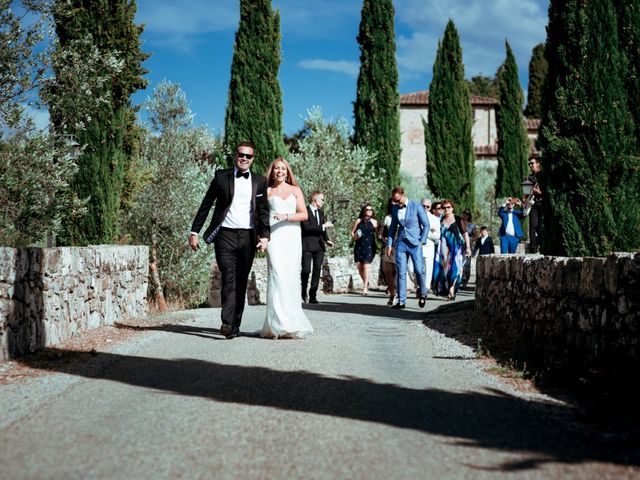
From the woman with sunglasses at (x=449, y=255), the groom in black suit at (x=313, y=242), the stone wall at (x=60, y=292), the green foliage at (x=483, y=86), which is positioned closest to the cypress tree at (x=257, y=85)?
the woman with sunglasses at (x=449, y=255)

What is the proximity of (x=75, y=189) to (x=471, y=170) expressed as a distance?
23.8 m

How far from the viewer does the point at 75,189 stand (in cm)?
1398

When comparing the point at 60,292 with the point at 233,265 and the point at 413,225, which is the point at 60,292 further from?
the point at 413,225

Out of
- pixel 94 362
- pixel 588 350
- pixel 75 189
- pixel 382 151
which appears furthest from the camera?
pixel 382 151

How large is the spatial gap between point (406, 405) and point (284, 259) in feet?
15.6

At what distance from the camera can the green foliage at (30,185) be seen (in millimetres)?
11812

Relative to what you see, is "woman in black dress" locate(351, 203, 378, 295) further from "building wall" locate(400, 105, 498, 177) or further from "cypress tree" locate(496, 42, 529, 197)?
"building wall" locate(400, 105, 498, 177)

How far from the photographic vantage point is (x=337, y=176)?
25766 millimetres

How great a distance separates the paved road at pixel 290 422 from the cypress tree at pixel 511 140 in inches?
1497

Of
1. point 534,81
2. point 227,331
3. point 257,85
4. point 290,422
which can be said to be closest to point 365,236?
point 257,85

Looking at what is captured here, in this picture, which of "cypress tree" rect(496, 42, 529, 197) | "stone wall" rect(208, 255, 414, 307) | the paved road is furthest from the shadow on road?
"cypress tree" rect(496, 42, 529, 197)

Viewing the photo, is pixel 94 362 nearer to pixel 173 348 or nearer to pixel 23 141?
pixel 173 348

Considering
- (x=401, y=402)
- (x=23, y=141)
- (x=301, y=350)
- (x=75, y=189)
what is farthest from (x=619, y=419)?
(x=75, y=189)

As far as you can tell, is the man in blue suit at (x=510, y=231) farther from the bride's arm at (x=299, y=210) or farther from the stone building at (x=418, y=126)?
the stone building at (x=418, y=126)
